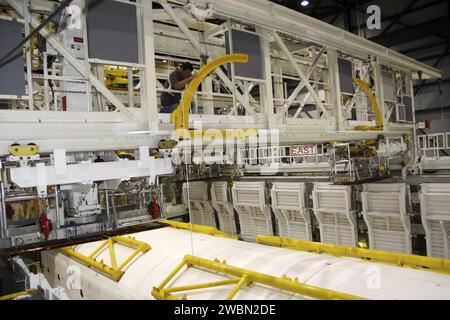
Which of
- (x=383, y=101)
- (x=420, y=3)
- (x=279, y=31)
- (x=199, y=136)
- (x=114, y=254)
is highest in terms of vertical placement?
(x=420, y=3)

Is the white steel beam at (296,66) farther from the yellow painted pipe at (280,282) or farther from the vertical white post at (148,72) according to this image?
the yellow painted pipe at (280,282)

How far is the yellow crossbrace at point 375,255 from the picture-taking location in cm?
313

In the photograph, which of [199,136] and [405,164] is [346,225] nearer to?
[405,164]

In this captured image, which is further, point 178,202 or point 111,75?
point 178,202

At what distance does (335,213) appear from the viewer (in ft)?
25.4

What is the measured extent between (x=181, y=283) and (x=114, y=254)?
1402mm

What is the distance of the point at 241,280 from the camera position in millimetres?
2996

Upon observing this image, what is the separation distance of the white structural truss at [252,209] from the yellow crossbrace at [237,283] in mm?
5634

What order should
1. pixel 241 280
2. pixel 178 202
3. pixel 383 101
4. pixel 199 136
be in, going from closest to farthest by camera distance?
pixel 241 280, pixel 199 136, pixel 383 101, pixel 178 202

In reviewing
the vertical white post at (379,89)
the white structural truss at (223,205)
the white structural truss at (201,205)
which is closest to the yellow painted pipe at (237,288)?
the vertical white post at (379,89)

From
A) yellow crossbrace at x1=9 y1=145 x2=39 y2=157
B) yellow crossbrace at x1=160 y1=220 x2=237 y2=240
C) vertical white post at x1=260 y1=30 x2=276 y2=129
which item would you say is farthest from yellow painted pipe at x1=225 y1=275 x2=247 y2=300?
vertical white post at x1=260 y1=30 x2=276 y2=129

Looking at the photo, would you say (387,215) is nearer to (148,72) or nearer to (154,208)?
(154,208)

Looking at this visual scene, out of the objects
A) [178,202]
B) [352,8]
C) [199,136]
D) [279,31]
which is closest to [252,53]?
[279,31]
